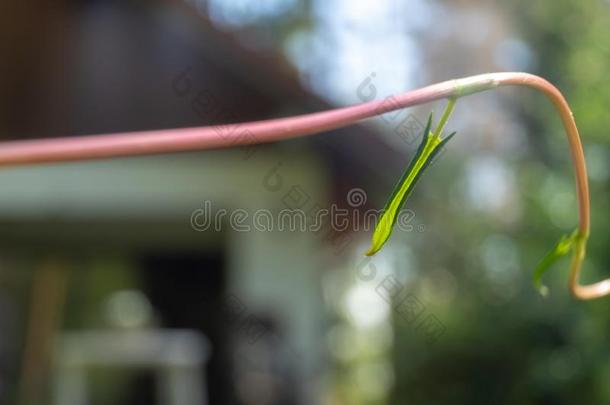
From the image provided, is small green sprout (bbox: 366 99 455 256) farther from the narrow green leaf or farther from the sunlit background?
the sunlit background

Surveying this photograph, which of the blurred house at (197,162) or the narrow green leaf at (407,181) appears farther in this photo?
the blurred house at (197,162)

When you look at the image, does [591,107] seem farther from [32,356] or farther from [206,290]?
[206,290]
